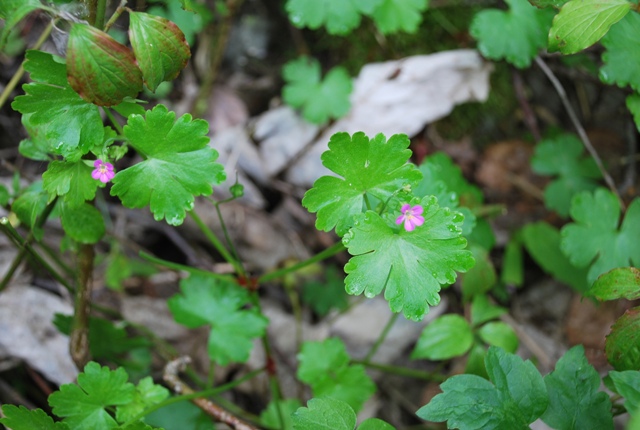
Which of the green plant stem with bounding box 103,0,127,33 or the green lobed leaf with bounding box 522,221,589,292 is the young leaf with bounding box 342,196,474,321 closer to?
the green plant stem with bounding box 103,0,127,33

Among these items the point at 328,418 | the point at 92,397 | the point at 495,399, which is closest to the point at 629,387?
the point at 495,399

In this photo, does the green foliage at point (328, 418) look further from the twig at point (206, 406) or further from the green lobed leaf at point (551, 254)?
the green lobed leaf at point (551, 254)

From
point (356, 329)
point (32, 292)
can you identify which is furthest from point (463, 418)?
point (32, 292)

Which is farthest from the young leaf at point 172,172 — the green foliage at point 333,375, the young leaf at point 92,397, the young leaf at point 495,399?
the green foliage at point 333,375

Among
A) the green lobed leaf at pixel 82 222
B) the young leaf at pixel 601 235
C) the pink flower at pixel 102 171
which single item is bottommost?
the young leaf at pixel 601 235

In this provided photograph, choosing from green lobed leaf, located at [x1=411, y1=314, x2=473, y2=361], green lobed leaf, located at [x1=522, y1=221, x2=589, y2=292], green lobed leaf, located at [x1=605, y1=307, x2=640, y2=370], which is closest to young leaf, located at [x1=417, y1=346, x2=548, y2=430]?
green lobed leaf, located at [x1=605, y1=307, x2=640, y2=370]
